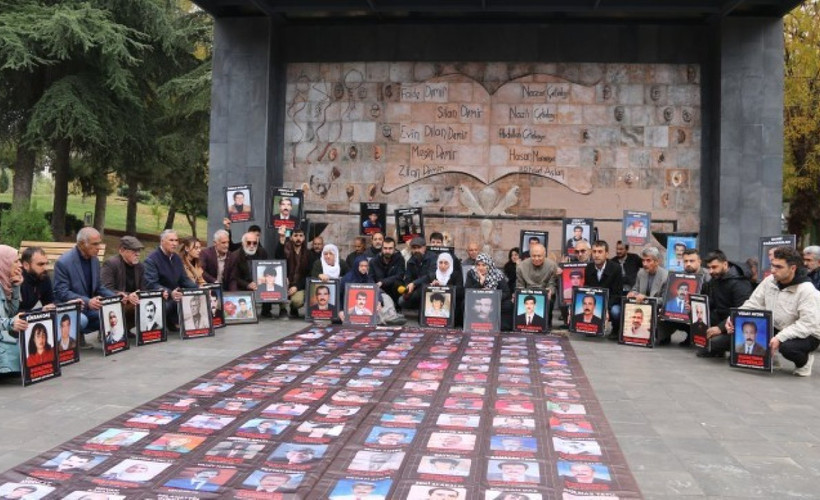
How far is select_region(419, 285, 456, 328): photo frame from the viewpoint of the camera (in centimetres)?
1084

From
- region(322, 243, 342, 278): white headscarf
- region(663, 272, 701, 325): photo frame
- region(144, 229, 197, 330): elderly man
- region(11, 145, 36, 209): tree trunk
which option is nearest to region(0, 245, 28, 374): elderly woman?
region(144, 229, 197, 330): elderly man

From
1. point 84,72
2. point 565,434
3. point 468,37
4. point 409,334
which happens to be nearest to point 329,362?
point 409,334

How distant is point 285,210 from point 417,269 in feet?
8.99

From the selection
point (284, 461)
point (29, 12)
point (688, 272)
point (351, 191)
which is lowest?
point (284, 461)

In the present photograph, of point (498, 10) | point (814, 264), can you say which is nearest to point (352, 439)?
point (814, 264)

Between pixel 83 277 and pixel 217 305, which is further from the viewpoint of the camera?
pixel 217 305

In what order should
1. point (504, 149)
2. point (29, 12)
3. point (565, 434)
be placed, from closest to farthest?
point (565, 434), point (504, 149), point (29, 12)

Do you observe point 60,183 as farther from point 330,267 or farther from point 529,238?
point 529,238

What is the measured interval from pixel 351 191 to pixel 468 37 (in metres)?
3.79

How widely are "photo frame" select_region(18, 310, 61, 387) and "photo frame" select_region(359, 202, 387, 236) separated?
7.10 meters

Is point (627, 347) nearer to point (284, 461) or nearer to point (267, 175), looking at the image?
point (284, 461)

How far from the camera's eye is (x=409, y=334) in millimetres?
10125

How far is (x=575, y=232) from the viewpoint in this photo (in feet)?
41.7

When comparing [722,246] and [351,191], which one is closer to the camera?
[722,246]
